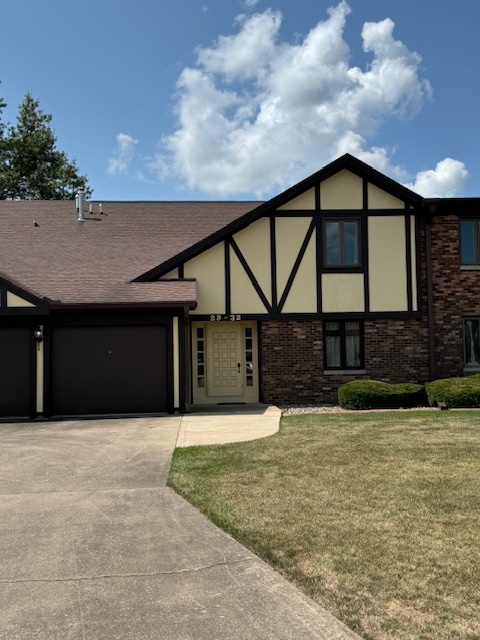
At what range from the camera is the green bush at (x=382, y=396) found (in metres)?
13.8

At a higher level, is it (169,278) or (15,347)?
(169,278)

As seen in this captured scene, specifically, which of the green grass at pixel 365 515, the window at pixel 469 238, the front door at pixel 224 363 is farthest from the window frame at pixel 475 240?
the green grass at pixel 365 515

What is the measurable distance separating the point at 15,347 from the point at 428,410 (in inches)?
403

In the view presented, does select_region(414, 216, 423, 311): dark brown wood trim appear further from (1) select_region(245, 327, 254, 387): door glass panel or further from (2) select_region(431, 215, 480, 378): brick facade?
(1) select_region(245, 327, 254, 387): door glass panel

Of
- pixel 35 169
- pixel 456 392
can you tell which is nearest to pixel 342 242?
pixel 456 392

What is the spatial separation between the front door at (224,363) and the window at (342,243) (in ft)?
9.96

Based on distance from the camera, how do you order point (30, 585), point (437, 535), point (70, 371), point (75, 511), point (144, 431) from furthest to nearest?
point (70, 371), point (144, 431), point (75, 511), point (437, 535), point (30, 585)

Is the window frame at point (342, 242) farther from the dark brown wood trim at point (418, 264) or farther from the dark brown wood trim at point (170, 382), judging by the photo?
the dark brown wood trim at point (170, 382)

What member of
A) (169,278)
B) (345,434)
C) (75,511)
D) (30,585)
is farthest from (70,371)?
(30,585)

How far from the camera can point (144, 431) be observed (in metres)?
11.2

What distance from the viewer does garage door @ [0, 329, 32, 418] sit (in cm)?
1379

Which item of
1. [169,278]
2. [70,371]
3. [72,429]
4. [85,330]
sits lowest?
[72,429]

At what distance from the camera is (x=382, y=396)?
13742mm

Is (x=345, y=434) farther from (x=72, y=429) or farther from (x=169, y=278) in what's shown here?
(x=169, y=278)
